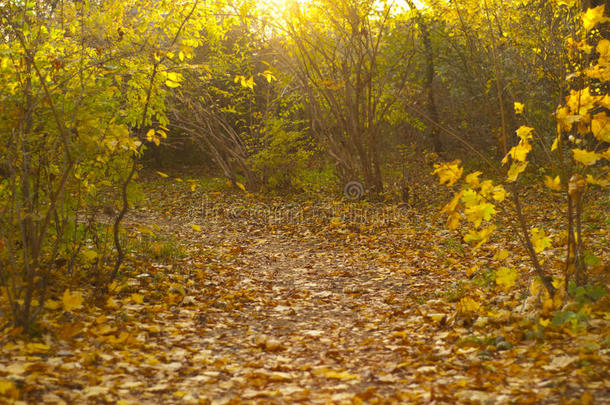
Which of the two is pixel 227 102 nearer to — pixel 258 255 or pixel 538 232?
pixel 258 255

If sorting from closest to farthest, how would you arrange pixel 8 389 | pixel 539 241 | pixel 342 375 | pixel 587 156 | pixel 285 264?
pixel 8 389 < pixel 342 375 < pixel 587 156 < pixel 539 241 < pixel 285 264

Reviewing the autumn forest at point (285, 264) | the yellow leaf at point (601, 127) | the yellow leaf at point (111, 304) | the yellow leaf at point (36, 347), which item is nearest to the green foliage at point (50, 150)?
the autumn forest at point (285, 264)

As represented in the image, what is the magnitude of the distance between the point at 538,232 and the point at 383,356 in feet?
4.81

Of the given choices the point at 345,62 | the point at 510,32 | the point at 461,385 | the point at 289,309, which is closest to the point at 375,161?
the point at 345,62

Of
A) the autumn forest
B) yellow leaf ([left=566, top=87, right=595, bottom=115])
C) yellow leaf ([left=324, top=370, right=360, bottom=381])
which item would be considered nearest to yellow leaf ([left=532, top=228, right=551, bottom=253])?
the autumn forest

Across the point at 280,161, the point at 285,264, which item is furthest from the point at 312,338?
the point at 280,161

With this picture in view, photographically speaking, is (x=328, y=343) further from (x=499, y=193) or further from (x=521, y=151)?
(x=521, y=151)

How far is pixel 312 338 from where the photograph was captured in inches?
162

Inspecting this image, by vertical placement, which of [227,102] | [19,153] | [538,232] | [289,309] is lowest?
[289,309]

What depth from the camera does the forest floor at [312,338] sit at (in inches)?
116

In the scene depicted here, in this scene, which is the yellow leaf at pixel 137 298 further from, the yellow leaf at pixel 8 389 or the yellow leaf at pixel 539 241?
the yellow leaf at pixel 539 241

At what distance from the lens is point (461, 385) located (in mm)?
2959

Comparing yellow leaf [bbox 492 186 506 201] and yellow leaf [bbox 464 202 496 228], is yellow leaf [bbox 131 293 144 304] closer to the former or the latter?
yellow leaf [bbox 464 202 496 228]

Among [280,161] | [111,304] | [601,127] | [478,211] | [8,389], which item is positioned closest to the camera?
[8,389]
